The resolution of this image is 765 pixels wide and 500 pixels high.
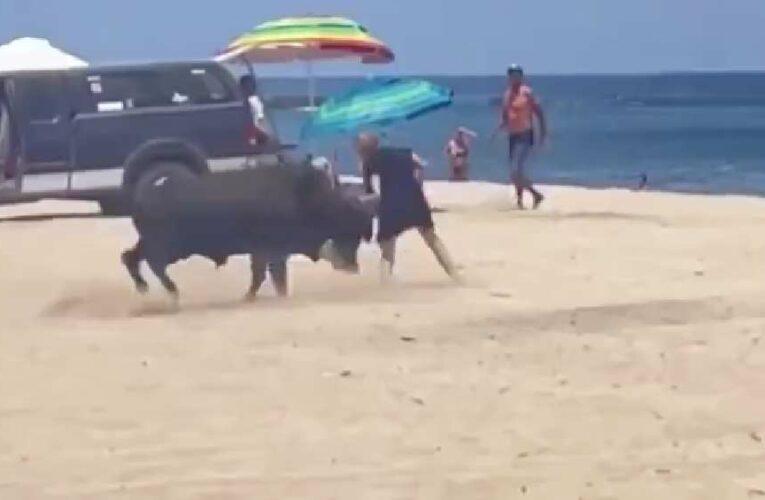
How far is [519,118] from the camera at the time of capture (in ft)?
71.2

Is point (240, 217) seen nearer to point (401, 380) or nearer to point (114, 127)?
point (401, 380)

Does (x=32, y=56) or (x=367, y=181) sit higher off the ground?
(x=367, y=181)

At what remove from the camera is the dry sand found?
8.50 m

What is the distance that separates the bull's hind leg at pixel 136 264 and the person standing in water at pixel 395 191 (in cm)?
161

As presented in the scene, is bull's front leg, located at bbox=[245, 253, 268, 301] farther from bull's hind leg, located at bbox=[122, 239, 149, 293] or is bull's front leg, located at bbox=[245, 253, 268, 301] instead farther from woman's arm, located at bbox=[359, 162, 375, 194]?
woman's arm, located at bbox=[359, 162, 375, 194]

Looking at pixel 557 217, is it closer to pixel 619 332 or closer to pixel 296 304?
pixel 296 304

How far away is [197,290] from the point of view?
15.0m

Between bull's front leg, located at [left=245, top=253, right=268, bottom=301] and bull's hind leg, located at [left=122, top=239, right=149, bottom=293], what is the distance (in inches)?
26.9

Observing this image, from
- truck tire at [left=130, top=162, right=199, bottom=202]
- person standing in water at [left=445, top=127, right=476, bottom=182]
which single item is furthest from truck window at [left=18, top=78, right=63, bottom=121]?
person standing in water at [left=445, top=127, right=476, bottom=182]

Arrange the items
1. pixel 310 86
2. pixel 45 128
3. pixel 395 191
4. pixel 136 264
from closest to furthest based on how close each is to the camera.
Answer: pixel 136 264 < pixel 395 191 < pixel 45 128 < pixel 310 86

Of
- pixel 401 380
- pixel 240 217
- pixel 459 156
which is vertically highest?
pixel 401 380

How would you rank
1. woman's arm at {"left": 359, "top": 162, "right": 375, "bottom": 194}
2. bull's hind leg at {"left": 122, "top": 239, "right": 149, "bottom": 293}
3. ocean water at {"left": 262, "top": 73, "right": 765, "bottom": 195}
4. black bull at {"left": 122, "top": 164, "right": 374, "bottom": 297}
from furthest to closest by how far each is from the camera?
ocean water at {"left": 262, "top": 73, "right": 765, "bottom": 195}
woman's arm at {"left": 359, "top": 162, "right": 375, "bottom": 194}
bull's hind leg at {"left": 122, "top": 239, "right": 149, "bottom": 293}
black bull at {"left": 122, "top": 164, "right": 374, "bottom": 297}

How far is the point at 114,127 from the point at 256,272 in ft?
22.3

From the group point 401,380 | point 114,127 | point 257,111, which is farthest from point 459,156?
point 401,380
